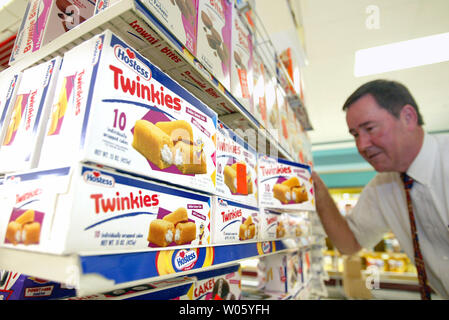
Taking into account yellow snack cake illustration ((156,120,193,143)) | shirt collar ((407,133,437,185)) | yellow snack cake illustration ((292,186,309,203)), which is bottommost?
yellow snack cake illustration ((292,186,309,203))

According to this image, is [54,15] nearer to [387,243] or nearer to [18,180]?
[18,180]

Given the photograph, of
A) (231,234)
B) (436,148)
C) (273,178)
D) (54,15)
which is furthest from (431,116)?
(54,15)

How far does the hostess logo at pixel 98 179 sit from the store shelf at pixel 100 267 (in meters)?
0.15

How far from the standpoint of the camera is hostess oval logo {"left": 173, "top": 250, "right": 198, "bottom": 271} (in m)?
0.66

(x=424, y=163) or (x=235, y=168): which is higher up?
(x=424, y=163)

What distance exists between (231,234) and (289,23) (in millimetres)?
2481

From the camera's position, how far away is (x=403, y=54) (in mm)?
2971

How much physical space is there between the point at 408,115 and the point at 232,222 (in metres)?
1.53

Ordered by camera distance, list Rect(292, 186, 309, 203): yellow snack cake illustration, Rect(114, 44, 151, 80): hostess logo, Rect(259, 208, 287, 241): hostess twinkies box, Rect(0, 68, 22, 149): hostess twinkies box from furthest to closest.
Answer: Rect(292, 186, 309, 203): yellow snack cake illustration < Rect(259, 208, 287, 241): hostess twinkies box < Rect(0, 68, 22, 149): hostess twinkies box < Rect(114, 44, 151, 80): hostess logo

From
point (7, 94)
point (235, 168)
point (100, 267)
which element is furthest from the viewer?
point (235, 168)

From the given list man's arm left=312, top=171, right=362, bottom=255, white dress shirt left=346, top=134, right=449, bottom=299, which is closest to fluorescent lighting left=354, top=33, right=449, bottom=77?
white dress shirt left=346, top=134, right=449, bottom=299

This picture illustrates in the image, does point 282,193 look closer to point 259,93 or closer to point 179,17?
point 259,93

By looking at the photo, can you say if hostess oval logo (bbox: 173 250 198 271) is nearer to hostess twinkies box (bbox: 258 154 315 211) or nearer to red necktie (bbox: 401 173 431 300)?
hostess twinkies box (bbox: 258 154 315 211)
